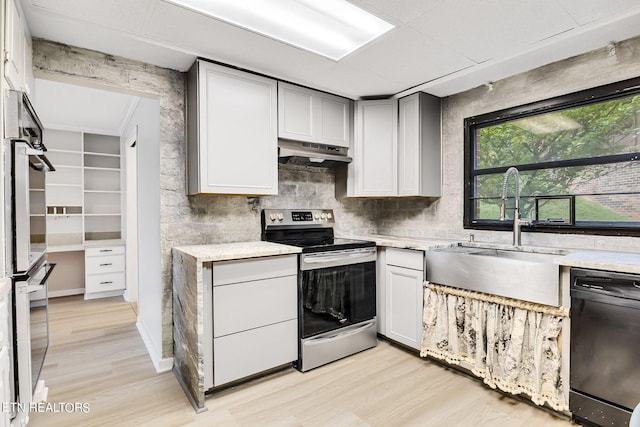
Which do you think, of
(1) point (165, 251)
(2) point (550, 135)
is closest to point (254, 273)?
(1) point (165, 251)

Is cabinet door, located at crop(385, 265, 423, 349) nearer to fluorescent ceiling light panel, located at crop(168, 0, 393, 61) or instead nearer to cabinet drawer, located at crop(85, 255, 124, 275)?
fluorescent ceiling light panel, located at crop(168, 0, 393, 61)

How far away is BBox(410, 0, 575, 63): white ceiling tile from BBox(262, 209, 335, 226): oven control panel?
5.82 feet

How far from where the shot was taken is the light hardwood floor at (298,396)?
1874 mm

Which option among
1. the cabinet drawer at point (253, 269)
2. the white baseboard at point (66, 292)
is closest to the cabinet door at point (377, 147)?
the cabinet drawer at point (253, 269)

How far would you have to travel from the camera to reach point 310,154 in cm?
281

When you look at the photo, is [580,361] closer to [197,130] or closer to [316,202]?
[316,202]

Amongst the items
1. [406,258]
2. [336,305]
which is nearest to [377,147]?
[406,258]

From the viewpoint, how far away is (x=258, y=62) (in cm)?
238

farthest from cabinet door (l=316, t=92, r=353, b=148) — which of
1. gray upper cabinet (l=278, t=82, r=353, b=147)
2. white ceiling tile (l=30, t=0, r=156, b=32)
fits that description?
white ceiling tile (l=30, t=0, r=156, b=32)

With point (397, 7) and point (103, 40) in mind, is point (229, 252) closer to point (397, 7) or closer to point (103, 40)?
point (103, 40)

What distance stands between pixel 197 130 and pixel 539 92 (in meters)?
2.62

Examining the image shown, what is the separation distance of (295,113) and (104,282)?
374 centimetres

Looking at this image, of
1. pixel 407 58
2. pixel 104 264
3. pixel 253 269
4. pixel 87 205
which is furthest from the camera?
pixel 87 205

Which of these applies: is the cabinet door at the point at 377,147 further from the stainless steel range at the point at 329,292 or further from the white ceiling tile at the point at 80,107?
the white ceiling tile at the point at 80,107
